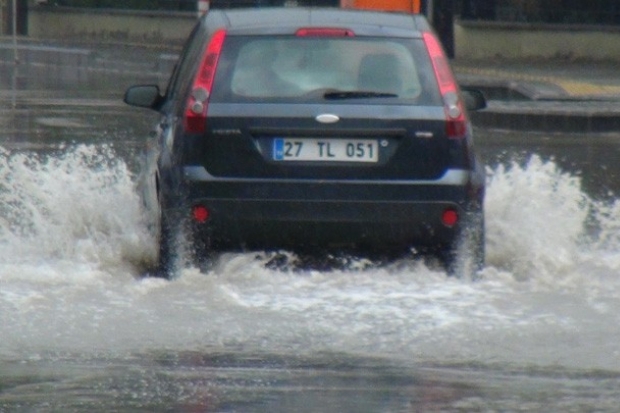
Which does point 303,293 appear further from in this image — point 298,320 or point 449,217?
point 449,217

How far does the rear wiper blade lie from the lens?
773 cm

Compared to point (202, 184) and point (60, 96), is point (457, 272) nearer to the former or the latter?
point (202, 184)

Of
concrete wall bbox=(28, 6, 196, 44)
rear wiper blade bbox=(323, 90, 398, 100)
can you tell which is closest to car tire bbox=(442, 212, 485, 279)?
rear wiper blade bbox=(323, 90, 398, 100)

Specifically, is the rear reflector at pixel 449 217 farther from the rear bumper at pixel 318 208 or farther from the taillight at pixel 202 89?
the taillight at pixel 202 89

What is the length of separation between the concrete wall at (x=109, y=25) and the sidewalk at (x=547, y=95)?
842 centimetres

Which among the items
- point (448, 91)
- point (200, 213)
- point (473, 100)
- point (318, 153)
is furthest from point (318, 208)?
point (473, 100)

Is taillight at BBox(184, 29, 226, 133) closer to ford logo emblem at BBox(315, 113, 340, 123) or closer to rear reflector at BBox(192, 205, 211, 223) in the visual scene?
rear reflector at BBox(192, 205, 211, 223)

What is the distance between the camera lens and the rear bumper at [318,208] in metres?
7.57

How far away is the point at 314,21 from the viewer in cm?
802

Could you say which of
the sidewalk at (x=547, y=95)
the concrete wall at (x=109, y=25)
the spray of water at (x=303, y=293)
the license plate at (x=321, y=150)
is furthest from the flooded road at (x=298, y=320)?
the concrete wall at (x=109, y=25)

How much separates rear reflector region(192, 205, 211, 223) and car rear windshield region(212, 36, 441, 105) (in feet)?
1.72

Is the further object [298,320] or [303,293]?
[303,293]

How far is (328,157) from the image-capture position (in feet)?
25.0

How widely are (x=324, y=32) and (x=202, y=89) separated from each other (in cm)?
67
